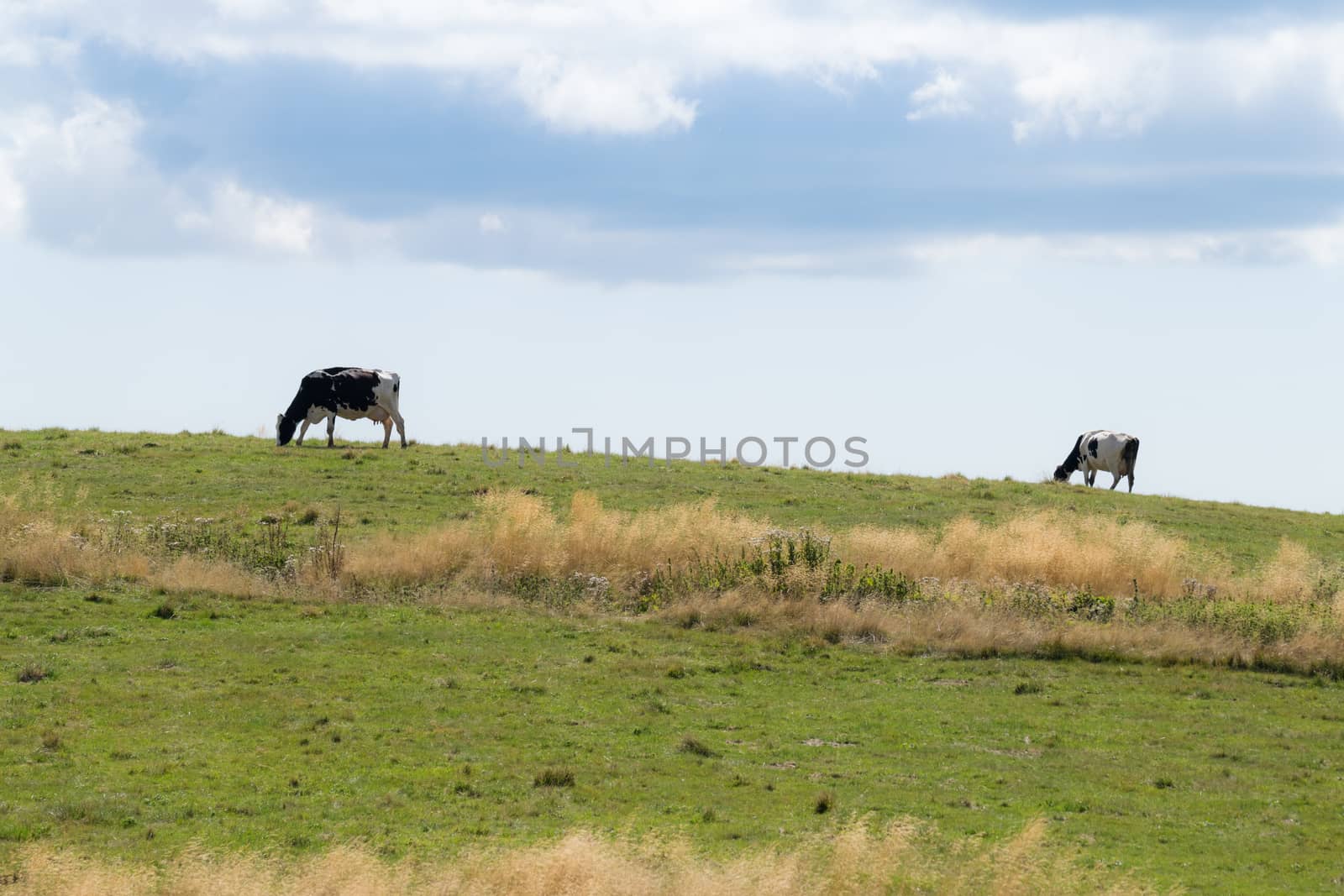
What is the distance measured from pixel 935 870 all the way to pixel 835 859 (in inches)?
39.2

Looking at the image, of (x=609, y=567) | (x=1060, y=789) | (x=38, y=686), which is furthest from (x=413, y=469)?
(x=1060, y=789)

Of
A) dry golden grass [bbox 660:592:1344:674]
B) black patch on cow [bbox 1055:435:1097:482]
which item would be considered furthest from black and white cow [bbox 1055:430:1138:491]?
dry golden grass [bbox 660:592:1344:674]

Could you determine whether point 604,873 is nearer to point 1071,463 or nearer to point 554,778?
point 554,778

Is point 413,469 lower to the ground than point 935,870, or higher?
higher

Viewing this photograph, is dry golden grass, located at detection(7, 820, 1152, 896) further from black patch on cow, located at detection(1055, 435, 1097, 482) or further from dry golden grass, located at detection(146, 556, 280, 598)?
black patch on cow, located at detection(1055, 435, 1097, 482)

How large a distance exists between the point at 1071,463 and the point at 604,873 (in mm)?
42623

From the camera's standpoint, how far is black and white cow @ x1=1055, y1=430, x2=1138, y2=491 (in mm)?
46781

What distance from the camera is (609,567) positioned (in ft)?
78.0

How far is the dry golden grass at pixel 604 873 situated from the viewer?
30.7ft

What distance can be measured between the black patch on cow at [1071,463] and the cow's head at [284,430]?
1059 inches

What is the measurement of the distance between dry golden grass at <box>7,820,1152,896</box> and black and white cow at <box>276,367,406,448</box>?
99.4 feet

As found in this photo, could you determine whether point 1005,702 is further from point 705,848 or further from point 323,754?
point 323,754

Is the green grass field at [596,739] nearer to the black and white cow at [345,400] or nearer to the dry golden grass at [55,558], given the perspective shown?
the dry golden grass at [55,558]

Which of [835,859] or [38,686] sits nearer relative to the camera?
[835,859]
